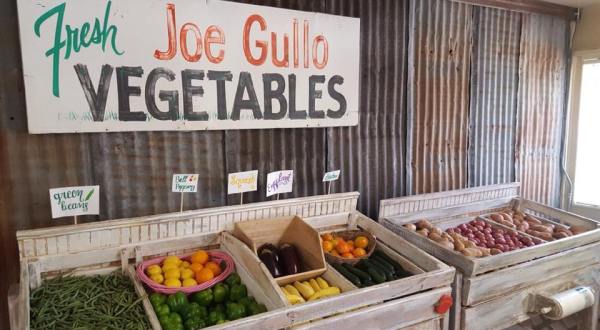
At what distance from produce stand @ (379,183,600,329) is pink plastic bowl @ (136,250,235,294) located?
4.10 feet

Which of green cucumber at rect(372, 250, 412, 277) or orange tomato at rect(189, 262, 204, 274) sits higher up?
orange tomato at rect(189, 262, 204, 274)

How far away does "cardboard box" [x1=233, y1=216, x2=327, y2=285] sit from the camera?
2127mm

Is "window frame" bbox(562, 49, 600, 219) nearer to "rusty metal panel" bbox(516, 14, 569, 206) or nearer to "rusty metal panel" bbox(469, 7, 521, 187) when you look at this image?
"rusty metal panel" bbox(516, 14, 569, 206)

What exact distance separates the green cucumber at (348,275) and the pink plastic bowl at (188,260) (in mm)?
591

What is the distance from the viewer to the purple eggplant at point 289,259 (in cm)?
215

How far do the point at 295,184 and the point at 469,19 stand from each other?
2.03 metres

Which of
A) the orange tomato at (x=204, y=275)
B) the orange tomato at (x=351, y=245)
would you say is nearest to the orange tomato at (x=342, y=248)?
the orange tomato at (x=351, y=245)

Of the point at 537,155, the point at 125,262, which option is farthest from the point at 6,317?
the point at 537,155

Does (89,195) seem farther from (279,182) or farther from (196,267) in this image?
(279,182)

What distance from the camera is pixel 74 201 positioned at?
6.53 feet

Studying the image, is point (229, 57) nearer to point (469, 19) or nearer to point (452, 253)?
point (452, 253)

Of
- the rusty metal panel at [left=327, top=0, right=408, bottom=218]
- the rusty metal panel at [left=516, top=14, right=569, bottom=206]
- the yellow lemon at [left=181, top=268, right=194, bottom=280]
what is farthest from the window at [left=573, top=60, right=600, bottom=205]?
the yellow lemon at [left=181, top=268, right=194, bottom=280]

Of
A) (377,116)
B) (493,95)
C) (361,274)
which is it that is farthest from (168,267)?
(493,95)

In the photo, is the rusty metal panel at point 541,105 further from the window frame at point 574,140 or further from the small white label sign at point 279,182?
the small white label sign at point 279,182
